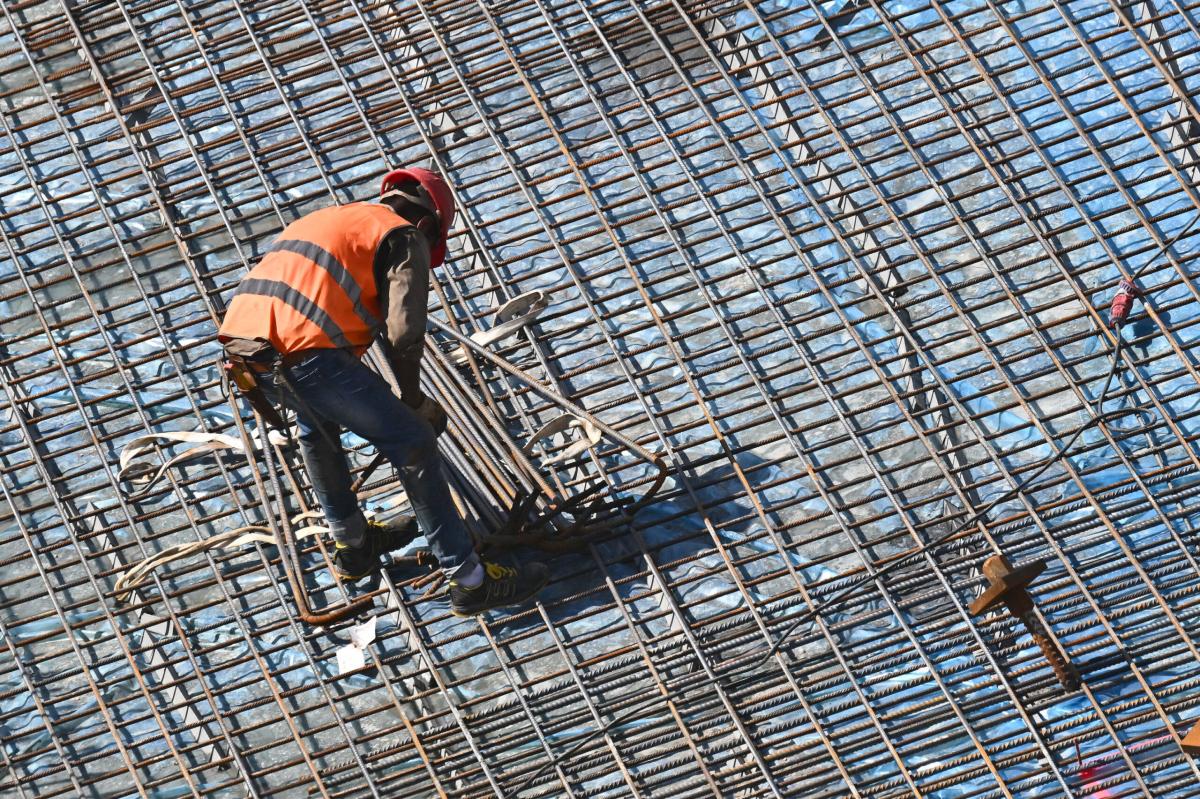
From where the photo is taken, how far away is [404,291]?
4.82 metres

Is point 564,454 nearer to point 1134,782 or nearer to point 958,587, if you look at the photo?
point 958,587

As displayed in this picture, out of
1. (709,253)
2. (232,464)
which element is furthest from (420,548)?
(709,253)

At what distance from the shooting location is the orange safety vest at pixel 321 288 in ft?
16.0

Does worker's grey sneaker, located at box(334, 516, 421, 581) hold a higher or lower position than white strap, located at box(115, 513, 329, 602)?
lower

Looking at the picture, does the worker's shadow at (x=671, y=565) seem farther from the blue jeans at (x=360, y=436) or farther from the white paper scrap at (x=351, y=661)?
the blue jeans at (x=360, y=436)

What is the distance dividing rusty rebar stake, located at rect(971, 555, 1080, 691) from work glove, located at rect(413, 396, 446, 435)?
2.11 meters

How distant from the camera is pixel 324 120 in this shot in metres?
6.97

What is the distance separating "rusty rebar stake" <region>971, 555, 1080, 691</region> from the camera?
505 centimetres

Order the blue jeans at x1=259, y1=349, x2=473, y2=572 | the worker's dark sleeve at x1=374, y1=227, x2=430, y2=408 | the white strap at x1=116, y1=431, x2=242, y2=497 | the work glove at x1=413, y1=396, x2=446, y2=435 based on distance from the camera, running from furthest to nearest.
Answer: the white strap at x1=116, y1=431, x2=242, y2=497, the work glove at x1=413, y1=396, x2=446, y2=435, the blue jeans at x1=259, y1=349, x2=473, y2=572, the worker's dark sleeve at x1=374, y1=227, x2=430, y2=408

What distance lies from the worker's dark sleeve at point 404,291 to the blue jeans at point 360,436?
162 mm

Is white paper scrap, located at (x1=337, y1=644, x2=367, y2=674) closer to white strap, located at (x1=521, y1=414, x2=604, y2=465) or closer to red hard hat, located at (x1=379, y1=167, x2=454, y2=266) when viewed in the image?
white strap, located at (x1=521, y1=414, x2=604, y2=465)

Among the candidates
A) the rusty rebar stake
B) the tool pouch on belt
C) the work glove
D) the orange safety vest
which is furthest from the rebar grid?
the orange safety vest

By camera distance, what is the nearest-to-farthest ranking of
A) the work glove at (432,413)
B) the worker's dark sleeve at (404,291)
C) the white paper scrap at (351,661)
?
the worker's dark sleeve at (404,291)
the work glove at (432,413)
the white paper scrap at (351,661)

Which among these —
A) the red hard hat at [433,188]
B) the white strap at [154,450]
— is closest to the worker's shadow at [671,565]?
the white strap at [154,450]
